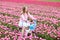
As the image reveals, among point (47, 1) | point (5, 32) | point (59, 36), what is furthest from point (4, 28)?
point (47, 1)

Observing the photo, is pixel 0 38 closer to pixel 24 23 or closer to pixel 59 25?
pixel 24 23

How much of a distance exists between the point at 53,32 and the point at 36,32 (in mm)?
923

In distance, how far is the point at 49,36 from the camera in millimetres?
13016

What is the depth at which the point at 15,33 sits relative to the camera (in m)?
13.0

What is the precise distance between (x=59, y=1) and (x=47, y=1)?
67.9 inches

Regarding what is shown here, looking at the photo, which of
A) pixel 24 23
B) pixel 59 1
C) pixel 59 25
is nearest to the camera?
pixel 24 23

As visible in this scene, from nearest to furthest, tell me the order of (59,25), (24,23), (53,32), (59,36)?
(24,23) → (59,36) → (53,32) → (59,25)

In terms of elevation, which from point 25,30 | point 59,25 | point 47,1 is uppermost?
point 25,30

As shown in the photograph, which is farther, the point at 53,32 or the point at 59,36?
the point at 53,32

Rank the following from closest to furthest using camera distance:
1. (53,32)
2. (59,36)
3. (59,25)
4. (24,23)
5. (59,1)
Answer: (24,23) → (59,36) → (53,32) → (59,25) → (59,1)

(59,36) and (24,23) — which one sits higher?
(24,23)

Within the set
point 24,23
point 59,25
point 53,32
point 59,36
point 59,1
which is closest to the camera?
point 24,23

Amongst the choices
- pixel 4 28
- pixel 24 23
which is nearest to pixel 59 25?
pixel 4 28

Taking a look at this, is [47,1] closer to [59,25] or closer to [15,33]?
[59,25]
